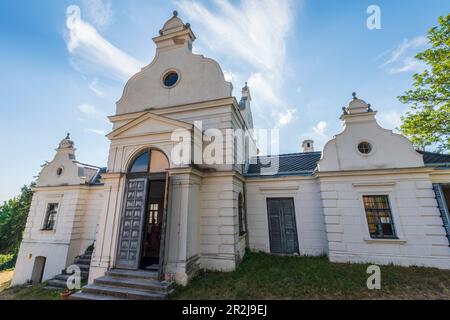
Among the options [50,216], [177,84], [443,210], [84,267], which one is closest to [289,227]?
[443,210]

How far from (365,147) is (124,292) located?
11.2 metres

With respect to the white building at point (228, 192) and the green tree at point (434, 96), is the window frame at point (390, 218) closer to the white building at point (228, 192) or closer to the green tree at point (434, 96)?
the white building at point (228, 192)

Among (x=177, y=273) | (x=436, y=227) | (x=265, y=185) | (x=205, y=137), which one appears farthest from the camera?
(x=265, y=185)

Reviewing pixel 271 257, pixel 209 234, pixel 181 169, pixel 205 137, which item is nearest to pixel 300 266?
pixel 271 257

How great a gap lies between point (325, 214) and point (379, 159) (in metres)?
3.46

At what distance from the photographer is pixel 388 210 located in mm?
8117

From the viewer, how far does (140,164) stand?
26.0 ft

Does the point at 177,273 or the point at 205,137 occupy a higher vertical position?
the point at 205,137

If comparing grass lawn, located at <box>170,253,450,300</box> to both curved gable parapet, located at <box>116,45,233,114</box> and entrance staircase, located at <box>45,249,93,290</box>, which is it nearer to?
entrance staircase, located at <box>45,249,93,290</box>

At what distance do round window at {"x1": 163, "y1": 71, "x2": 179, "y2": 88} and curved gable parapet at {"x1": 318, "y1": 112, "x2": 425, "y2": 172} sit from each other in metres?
8.49

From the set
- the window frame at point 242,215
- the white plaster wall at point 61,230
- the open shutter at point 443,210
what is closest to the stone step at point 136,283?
the window frame at point 242,215

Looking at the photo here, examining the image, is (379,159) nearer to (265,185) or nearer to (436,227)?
(436,227)

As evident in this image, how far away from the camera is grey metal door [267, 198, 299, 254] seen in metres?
9.44

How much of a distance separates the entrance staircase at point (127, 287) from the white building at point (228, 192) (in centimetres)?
35
